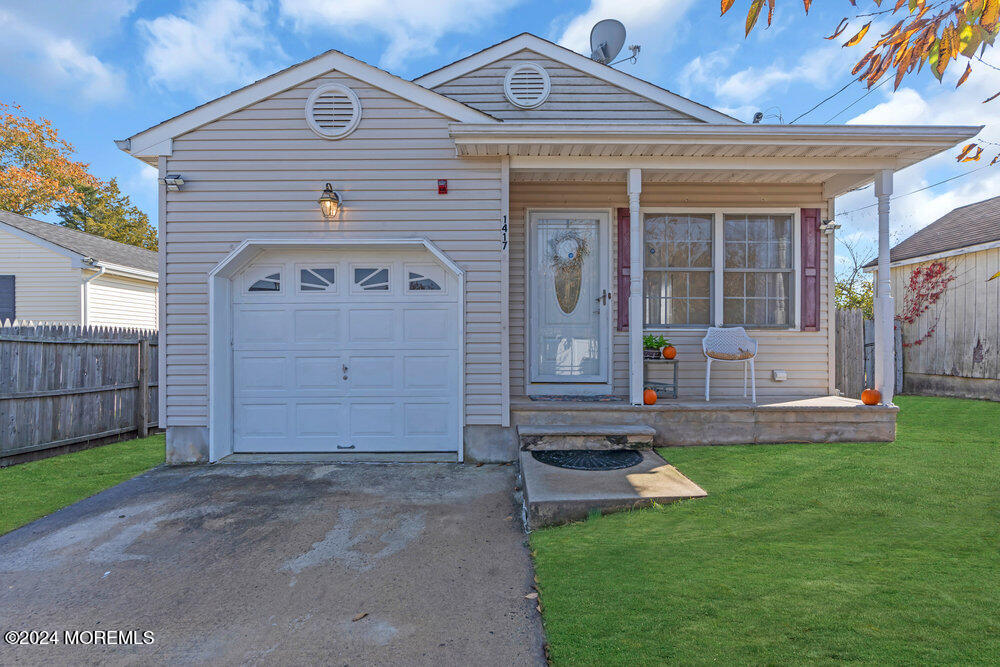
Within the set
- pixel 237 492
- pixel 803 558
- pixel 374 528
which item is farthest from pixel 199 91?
pixel 803 558

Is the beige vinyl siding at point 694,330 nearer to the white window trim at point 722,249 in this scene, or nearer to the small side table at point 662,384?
the white window trim at point 722,249

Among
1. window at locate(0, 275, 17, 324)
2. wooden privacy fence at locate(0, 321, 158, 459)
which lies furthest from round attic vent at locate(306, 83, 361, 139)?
window at locate(0, 275, 17, 324)

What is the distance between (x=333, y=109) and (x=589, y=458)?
163 inches

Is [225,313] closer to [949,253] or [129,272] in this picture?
[129,272]

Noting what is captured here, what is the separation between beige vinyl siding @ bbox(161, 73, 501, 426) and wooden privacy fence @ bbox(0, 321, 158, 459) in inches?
76.1

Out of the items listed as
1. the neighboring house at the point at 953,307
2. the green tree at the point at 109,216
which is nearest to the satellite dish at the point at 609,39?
the neighboring house at the point at 953,307

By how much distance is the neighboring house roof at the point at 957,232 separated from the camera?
9188mm

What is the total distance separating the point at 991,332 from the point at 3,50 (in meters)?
36.7

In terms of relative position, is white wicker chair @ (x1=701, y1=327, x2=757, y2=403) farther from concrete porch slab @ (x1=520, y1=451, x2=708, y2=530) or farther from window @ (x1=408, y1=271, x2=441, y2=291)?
window @ (x1=408, y1=271, x2=441, y2=291)

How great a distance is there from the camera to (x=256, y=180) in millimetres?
5059

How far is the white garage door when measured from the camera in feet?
17.2

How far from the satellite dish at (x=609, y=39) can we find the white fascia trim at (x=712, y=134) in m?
3.05

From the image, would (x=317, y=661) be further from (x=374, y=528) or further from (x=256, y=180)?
(x=256, y=180)
